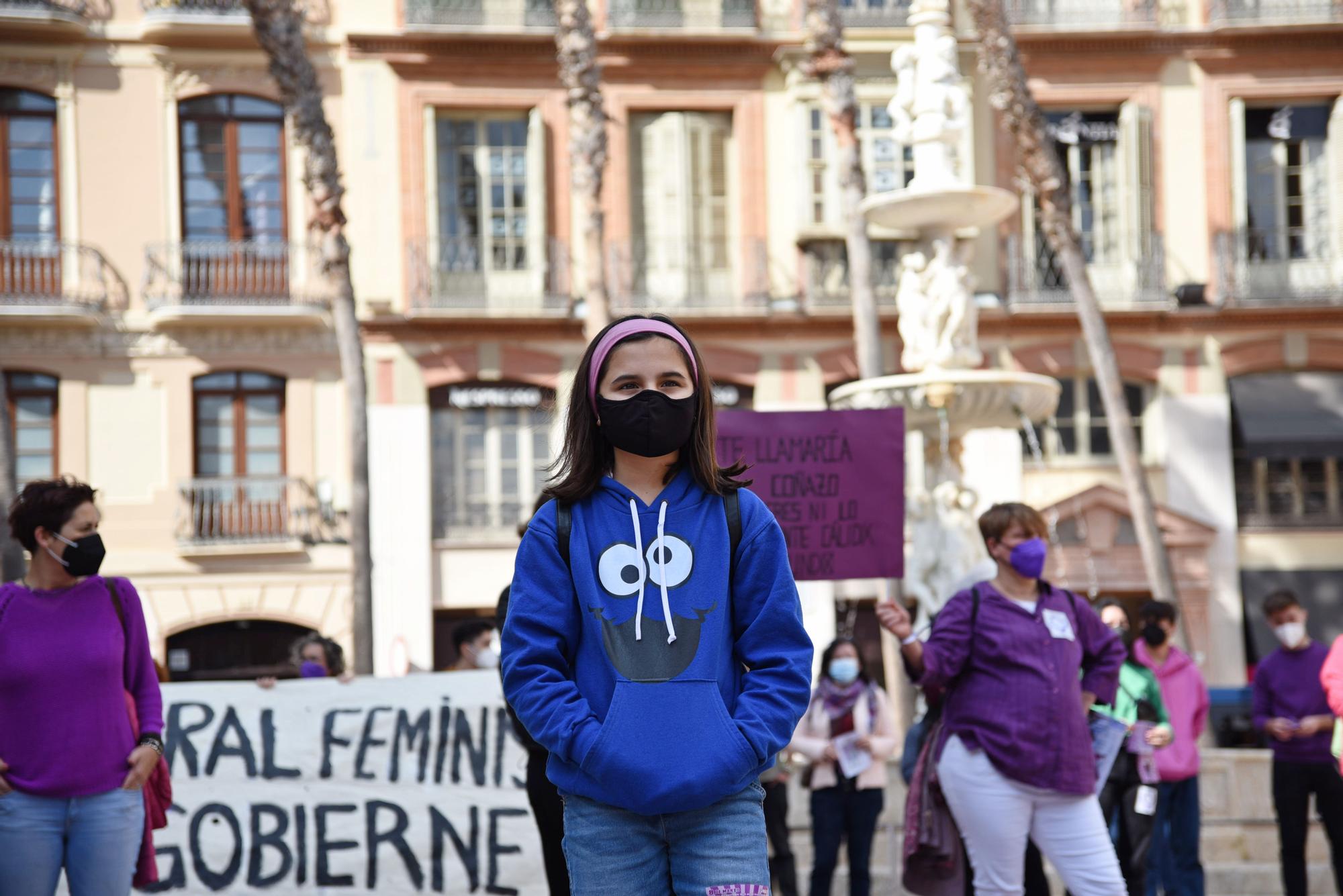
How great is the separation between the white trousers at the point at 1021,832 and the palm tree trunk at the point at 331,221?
1365 cm

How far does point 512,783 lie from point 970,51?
18979mm

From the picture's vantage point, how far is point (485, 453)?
24.2 m

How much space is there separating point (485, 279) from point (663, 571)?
21.1m

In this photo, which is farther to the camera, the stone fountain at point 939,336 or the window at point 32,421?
the window at point 32,421

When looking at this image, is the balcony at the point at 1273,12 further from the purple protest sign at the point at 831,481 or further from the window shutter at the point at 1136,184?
the purple protest sign at the point at 831,481

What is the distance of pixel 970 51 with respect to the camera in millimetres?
24812

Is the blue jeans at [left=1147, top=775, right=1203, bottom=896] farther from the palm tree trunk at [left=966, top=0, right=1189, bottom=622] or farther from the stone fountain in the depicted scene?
the palm tree trunk at [left=966, top=0, right=1189, bottom=622]

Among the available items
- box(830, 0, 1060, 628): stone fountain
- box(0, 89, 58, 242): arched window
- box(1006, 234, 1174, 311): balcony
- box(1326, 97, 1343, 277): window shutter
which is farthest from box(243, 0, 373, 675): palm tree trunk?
box(1326, 97, 1343, 277): window shutter

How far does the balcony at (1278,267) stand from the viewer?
24.3 meters

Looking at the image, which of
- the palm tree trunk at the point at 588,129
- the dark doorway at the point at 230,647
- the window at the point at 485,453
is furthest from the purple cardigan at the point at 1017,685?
the dark doorway at the point at 230,647

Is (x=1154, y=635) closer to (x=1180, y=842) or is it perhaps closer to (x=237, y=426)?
(x=1180, y=842)

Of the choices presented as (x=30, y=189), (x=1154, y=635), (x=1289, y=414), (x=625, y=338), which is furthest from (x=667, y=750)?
(x=30, y=189)

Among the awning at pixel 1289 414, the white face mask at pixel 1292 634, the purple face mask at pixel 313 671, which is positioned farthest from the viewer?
the awning at pixel 1289 414

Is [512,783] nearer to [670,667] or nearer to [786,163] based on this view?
[670,667]
